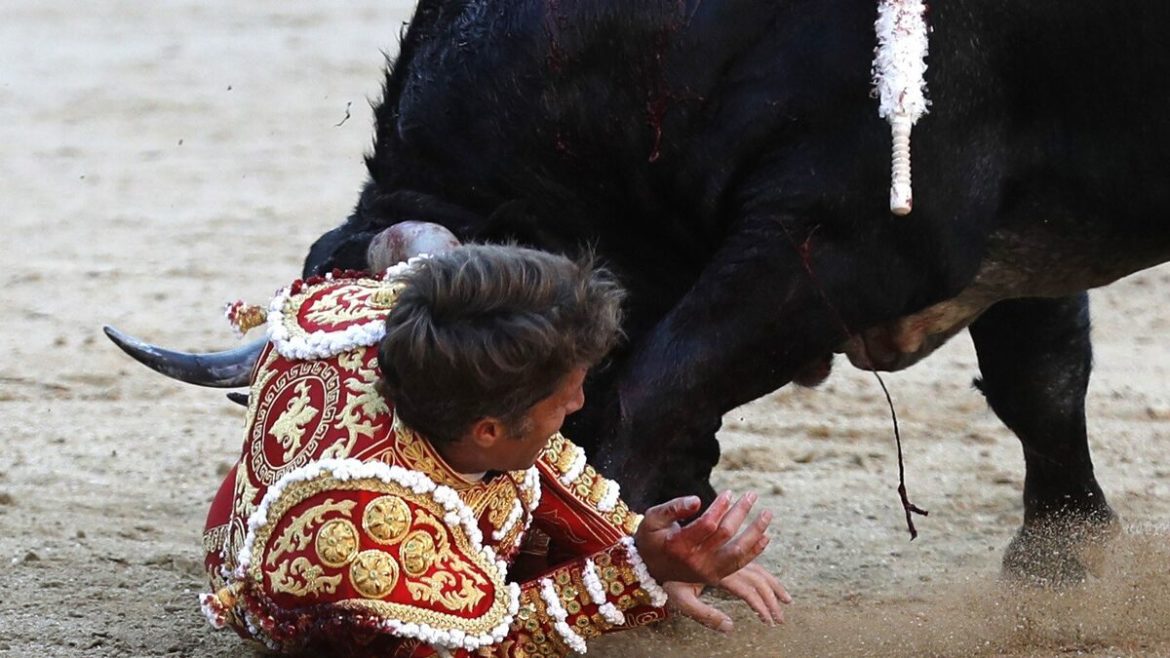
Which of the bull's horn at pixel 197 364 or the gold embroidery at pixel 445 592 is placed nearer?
the gold embroidery at pixel 445 592

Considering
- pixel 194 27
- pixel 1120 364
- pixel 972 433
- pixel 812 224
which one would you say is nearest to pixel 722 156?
pixel 812 224

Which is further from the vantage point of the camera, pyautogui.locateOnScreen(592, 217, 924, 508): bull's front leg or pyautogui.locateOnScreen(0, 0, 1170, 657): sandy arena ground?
pyautogui.locateOnScreen(0, 0, 1170, 657): sandy arena ground

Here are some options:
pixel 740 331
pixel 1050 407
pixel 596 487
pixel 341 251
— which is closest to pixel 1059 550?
pixel 1050 407

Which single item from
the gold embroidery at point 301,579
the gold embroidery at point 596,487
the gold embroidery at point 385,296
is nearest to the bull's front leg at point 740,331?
the gold embroidery at point 596,487

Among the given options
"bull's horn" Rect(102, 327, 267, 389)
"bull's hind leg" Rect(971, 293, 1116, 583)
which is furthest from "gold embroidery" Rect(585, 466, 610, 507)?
"bull's hind leg" Rect(971, 293, 1116, 583)

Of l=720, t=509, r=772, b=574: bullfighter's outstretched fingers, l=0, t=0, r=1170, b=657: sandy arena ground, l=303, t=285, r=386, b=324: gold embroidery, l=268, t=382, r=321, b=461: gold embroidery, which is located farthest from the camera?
l=0, t=0, r=1170, b=657: sandy arena ground

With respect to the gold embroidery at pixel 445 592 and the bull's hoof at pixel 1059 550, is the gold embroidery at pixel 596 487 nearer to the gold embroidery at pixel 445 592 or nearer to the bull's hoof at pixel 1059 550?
the gold embroidery at pixel 445 592

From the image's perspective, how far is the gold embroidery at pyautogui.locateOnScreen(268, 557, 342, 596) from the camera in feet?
9.06

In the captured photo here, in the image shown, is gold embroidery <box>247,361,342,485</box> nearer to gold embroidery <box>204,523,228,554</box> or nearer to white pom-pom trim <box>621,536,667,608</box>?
gold embroidery <box>204,523,228,554</box>

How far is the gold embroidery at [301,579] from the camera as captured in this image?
9.06 ft

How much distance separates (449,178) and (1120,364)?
2874 millimetres

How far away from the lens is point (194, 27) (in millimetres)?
10875

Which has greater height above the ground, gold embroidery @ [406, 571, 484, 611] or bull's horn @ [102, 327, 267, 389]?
bull's horn @ [102, 327, 267, 389]

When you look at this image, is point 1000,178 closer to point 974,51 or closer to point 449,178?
point 974,51
